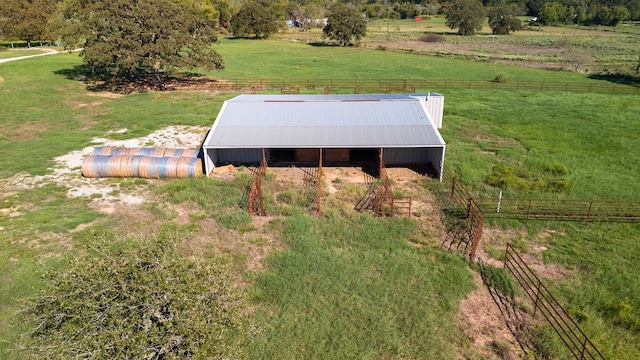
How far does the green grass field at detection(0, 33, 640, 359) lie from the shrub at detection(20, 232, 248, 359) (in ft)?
9.60

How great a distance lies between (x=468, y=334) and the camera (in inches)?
483

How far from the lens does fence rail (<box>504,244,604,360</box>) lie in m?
11.4

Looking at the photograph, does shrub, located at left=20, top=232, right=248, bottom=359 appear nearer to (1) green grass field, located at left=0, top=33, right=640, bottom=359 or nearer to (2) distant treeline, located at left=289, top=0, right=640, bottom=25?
(1) green grass field, located at left=0, top=33, right=640, bottom=359

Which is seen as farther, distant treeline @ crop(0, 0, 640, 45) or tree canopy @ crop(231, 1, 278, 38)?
tree canopy @ crop(231, 1, 278, 38)

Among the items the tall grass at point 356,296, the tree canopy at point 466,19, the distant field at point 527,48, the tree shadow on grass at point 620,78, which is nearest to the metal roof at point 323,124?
the tall grass at point 356,296

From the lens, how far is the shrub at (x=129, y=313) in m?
7.40

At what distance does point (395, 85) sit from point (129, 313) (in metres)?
41.3

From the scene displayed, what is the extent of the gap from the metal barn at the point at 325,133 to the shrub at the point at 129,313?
45.8ft

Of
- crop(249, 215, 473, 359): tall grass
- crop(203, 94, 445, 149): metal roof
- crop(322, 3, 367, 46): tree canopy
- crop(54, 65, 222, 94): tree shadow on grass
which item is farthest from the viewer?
crop(322, 3, 367, 46): tree canopy

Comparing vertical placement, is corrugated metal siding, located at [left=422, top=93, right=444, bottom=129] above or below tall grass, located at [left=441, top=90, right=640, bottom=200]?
above

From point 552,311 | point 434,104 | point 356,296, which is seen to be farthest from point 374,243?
point 434,104

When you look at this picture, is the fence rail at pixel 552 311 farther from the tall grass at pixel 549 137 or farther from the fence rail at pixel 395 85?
the fence rail at pixel 395 85

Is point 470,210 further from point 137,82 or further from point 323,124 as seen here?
point 137,82

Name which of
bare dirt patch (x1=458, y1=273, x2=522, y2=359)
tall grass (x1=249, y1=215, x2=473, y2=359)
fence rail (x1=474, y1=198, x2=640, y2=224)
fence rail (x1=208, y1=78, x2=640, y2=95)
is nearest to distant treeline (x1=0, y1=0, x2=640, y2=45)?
fence rail (x1=208, y1=78, x2=640, y2=95)
